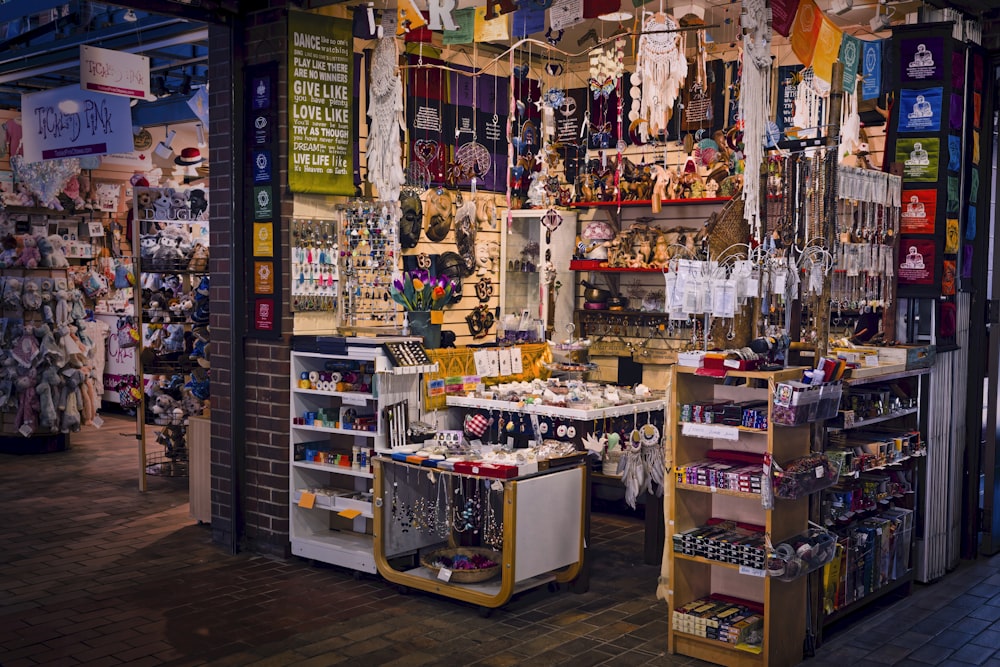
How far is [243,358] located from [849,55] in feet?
13.9

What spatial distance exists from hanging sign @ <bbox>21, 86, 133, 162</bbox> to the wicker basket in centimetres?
391

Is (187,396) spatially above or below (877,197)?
below

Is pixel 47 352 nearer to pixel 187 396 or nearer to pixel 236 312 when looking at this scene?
pixel 187 396

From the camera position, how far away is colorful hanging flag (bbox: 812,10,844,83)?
5.21m

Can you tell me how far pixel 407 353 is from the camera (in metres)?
6.09

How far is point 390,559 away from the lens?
6070 millimetres

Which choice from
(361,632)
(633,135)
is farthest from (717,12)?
(361,632)

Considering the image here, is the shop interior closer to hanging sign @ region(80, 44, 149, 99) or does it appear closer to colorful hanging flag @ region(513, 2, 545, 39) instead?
colorful hanging flag @ region(513, 2, 545, 39)

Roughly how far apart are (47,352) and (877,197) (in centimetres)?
828

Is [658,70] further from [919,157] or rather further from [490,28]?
A: [919,157]

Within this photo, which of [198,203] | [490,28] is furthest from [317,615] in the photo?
[198,203]

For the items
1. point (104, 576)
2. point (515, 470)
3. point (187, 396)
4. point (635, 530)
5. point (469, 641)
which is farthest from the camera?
point (187, 396)

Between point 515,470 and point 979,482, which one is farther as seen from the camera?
point 979,482

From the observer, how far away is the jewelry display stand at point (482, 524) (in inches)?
213
